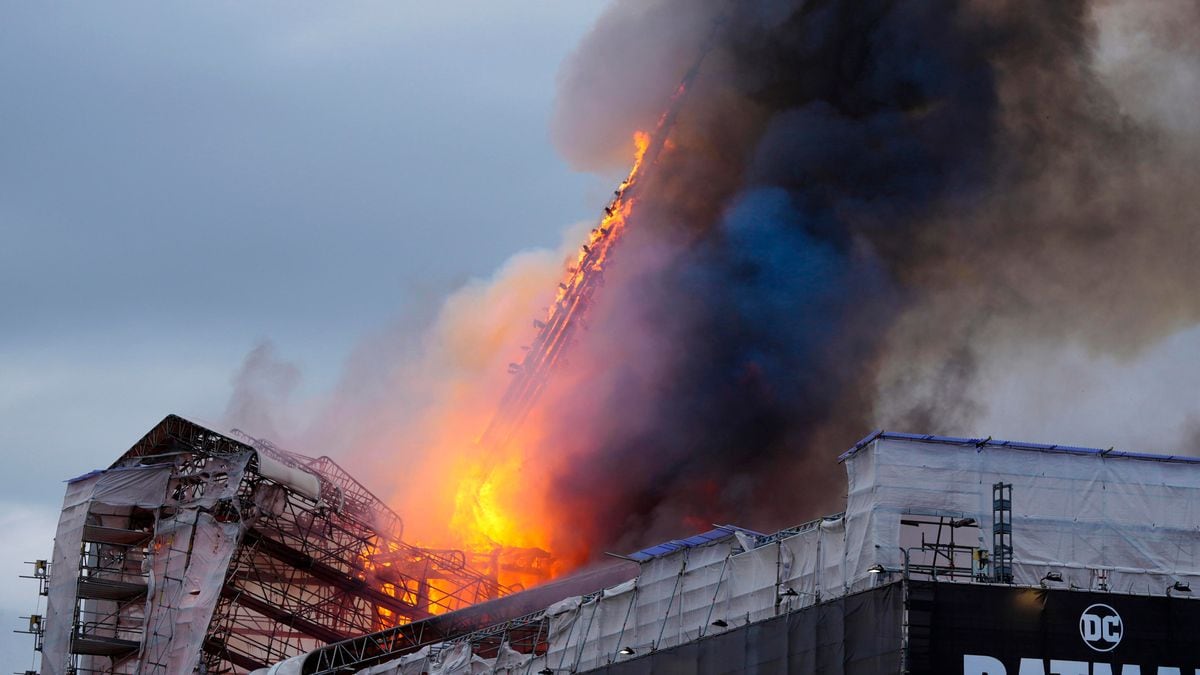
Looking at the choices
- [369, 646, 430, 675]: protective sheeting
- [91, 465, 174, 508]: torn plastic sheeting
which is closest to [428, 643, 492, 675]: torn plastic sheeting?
[369, 646, 430, 675]: protective sheeting

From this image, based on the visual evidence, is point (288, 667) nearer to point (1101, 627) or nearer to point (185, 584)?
point (185, 584)

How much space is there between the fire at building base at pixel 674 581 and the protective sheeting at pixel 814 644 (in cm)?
9

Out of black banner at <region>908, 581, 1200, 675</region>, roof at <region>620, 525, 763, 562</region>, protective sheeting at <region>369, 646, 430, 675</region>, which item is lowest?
black banner at <region>908, 581, 1200, 675</region>

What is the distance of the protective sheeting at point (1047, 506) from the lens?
73.1 meters

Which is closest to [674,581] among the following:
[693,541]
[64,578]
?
[693,541]

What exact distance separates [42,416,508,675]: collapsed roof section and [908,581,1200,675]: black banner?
46719 millimetres

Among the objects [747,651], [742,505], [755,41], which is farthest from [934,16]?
[747,651]

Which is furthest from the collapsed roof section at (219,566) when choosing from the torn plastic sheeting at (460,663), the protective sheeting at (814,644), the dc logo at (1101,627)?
the dc logo at (1101,627)

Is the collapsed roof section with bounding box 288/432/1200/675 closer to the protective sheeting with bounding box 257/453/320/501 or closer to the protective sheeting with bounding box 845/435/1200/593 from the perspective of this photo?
the protective sheeting with bounding box 845/435/1200/593

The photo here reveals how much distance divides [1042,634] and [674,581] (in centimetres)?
1957

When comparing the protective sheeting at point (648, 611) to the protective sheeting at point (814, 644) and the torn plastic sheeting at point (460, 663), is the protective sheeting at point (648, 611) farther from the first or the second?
the torn plastic sheeting at point (460, 663)

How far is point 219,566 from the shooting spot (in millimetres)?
107250

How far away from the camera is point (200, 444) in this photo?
4353 inches

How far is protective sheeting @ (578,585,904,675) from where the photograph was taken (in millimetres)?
69812
